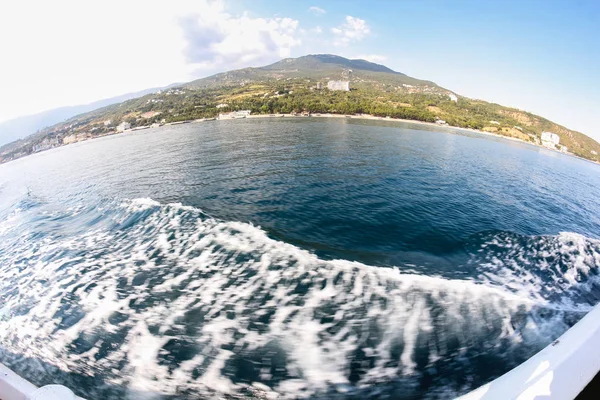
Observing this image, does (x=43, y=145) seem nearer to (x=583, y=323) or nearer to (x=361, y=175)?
(x=361, y=175)

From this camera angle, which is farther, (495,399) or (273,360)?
(273,360)

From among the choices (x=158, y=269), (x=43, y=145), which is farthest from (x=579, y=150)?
(x=43, y=145)

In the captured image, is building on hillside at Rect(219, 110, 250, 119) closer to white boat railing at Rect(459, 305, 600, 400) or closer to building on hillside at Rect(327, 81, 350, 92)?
building on hillside at Rect(327, 81, 350, 92)

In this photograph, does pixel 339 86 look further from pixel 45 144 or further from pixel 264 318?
pixel 264 318

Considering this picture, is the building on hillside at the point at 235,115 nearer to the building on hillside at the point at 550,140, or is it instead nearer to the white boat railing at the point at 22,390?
the white boat railing at the point at 22,390


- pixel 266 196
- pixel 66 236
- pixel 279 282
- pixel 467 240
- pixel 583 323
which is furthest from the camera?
pixel 266 196

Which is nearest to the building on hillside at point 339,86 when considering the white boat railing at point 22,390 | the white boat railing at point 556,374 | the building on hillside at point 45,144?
the building on hillside at point 45,144
